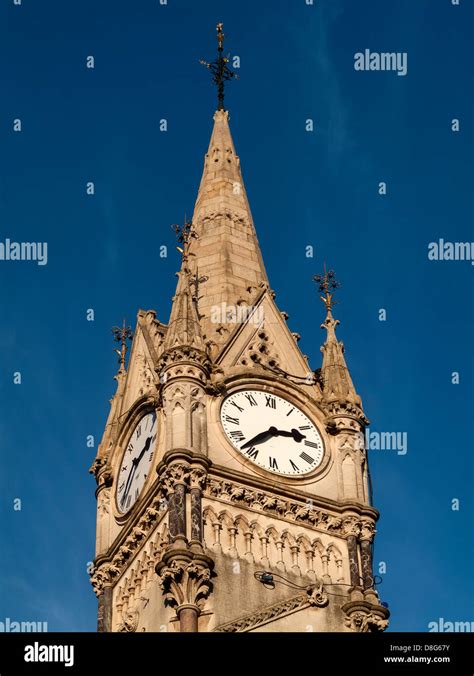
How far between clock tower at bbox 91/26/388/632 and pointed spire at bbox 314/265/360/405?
0.05 m

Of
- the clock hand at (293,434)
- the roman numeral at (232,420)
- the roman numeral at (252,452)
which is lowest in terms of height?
the roman numeral at (252,452)

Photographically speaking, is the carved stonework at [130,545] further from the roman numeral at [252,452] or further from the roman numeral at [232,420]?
the roman numeral at [232,420]

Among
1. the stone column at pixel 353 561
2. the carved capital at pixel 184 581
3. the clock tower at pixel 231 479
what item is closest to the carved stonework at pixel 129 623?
the clock tower at pixel 231 479

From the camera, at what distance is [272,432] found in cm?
5825

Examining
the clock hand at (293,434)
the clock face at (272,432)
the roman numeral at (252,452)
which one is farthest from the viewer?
the clock hand at (293,434)

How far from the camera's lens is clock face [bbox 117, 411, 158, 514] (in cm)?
5800

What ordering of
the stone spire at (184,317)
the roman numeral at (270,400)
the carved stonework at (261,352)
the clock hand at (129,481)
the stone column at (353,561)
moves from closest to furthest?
the stone column at (353,561)
the stone spire at (184,317)
the clock hand at (129,481)
the roman numeral at (270,400)
the carved stonework at (261,352)

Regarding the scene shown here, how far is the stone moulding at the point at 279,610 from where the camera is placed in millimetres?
52188

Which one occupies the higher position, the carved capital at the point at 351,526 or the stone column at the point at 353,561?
the carved capital at the point at 351,526

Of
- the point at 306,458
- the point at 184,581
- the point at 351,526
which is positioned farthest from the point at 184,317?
the point at 184,581

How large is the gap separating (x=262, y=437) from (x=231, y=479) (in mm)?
2504

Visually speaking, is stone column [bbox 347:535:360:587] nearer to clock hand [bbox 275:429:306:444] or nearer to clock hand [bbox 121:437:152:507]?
clock hand [bbox 275:429:306:444]

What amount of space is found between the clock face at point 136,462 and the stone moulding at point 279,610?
6.37 metres

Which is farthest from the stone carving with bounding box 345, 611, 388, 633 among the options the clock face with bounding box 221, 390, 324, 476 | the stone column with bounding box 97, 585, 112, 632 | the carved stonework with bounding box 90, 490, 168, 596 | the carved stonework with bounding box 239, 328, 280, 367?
the carved stonework with bounding box 239, 328, 280, 367
